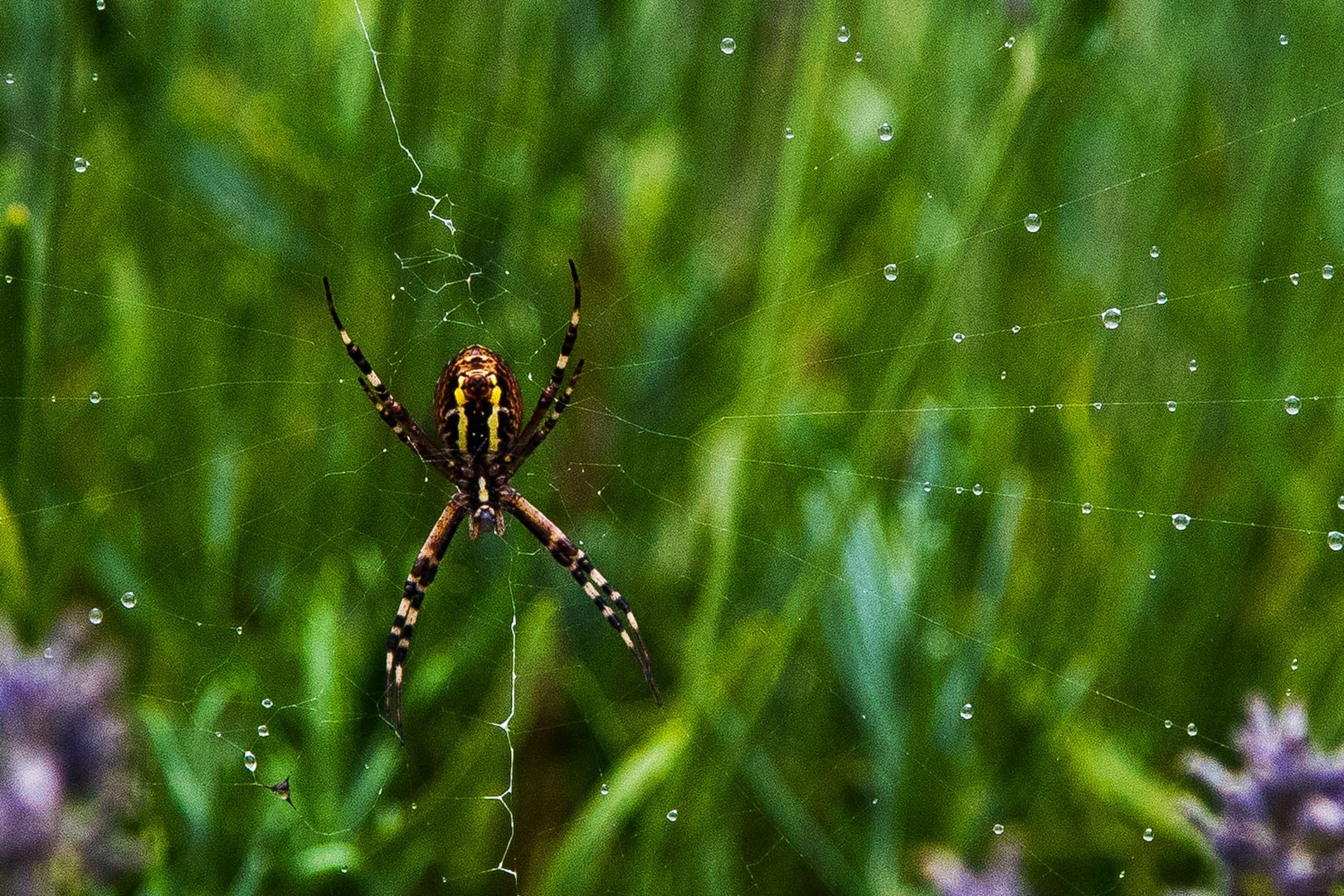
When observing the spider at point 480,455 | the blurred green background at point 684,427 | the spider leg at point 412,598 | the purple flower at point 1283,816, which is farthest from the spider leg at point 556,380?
the purple flower at point 1283,816

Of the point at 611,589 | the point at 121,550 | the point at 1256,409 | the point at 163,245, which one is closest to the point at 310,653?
the point at 121,550

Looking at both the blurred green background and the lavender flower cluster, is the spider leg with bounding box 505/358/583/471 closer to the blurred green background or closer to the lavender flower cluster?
the blurred green background

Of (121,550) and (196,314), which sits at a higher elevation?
(196,314)

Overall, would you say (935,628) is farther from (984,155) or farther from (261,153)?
(261,153)

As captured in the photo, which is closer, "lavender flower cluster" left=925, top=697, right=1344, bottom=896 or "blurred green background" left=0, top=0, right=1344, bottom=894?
"lavender flower cluster" left=925, top=697, right=1344, bottom=896

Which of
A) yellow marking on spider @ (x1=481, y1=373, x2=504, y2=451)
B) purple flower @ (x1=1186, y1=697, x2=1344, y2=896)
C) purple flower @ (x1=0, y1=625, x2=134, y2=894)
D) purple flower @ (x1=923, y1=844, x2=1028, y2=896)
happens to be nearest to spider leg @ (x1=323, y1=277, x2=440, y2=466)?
yellow marking on spider @ (x1=481, y1=373, x2=504, y2=451)
